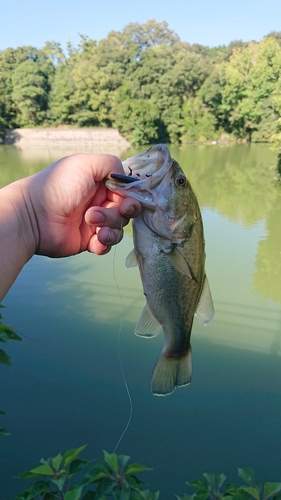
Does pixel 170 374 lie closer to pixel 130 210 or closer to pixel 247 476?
pixel 247 476

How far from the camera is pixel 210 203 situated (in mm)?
13883

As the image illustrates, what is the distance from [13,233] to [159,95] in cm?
4090

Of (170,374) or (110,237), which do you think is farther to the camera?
(110,237)

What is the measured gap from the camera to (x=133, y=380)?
4660 millimetres

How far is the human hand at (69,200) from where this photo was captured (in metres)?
1.86

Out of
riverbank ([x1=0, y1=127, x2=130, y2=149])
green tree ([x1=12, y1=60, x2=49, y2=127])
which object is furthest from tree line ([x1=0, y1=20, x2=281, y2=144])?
riverbank ([x1=0, y1=127, x2=130, y2=149])

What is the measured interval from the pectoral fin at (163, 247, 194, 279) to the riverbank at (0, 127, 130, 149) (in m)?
36.6

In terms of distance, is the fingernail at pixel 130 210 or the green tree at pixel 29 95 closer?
the fingernail at pixel 130 210

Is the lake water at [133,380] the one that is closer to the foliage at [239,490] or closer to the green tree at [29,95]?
the foliage at [239,490]

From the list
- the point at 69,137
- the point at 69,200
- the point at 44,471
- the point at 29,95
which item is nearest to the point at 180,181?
the point at 69,200

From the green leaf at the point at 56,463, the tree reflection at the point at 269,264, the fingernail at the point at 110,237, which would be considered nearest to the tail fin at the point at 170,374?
the green leaf at the point at 56,463

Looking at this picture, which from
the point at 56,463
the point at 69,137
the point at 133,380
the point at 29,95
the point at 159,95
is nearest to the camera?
the point at 56,463

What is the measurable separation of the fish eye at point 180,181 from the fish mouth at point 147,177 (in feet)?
0.18

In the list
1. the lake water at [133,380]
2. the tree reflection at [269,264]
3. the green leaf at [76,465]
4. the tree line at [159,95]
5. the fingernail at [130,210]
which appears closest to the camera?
the green leaf at [76,465]
